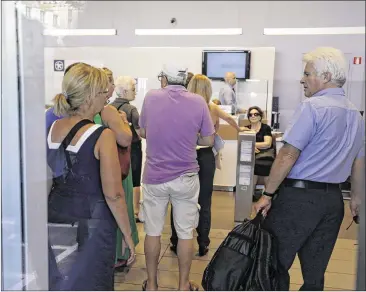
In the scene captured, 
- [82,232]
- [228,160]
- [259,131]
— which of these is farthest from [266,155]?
[82,232]

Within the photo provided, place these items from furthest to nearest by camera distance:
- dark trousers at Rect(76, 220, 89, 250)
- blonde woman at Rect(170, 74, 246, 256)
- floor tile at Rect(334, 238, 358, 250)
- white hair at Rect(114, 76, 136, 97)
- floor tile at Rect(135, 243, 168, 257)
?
floor tile at Rect(334, 238, 358, 250)
floor tile at Rect(135, 243, 168, 257)
white hair at Rect(114, 76, 136, 97)
blonde woman at Rect(170, 74, 246, 256)
dark trousers at Rect(76, 220, 89, 250)

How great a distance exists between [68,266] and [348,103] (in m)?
1.42

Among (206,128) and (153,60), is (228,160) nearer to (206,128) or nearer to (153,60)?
(153,60)

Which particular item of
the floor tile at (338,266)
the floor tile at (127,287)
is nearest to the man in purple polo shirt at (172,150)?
the floor tile at (127,287)

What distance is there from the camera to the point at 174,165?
8.04 ft

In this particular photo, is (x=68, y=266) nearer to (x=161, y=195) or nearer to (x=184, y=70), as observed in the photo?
(x=161, y=195)

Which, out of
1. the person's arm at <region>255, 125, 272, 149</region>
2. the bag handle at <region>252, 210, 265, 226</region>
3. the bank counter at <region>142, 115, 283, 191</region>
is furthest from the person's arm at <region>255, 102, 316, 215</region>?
the bank counter at <region>142, 115, 283, 191</region>

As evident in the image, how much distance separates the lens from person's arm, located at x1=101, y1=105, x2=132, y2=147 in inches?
91.0

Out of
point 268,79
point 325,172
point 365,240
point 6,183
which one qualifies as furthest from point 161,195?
point 268,79

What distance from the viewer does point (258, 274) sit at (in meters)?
1.91

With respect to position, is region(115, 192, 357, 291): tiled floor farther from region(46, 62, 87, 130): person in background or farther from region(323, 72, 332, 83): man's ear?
region(46, 62, 87, 130): person in background

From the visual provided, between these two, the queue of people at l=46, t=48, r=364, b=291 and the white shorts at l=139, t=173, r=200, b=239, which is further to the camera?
the white shorts at l=139, t=173, r=200, b=239

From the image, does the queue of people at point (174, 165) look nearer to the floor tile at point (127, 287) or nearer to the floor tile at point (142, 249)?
the floor tile at point (127, 287)

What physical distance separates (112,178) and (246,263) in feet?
2.37
